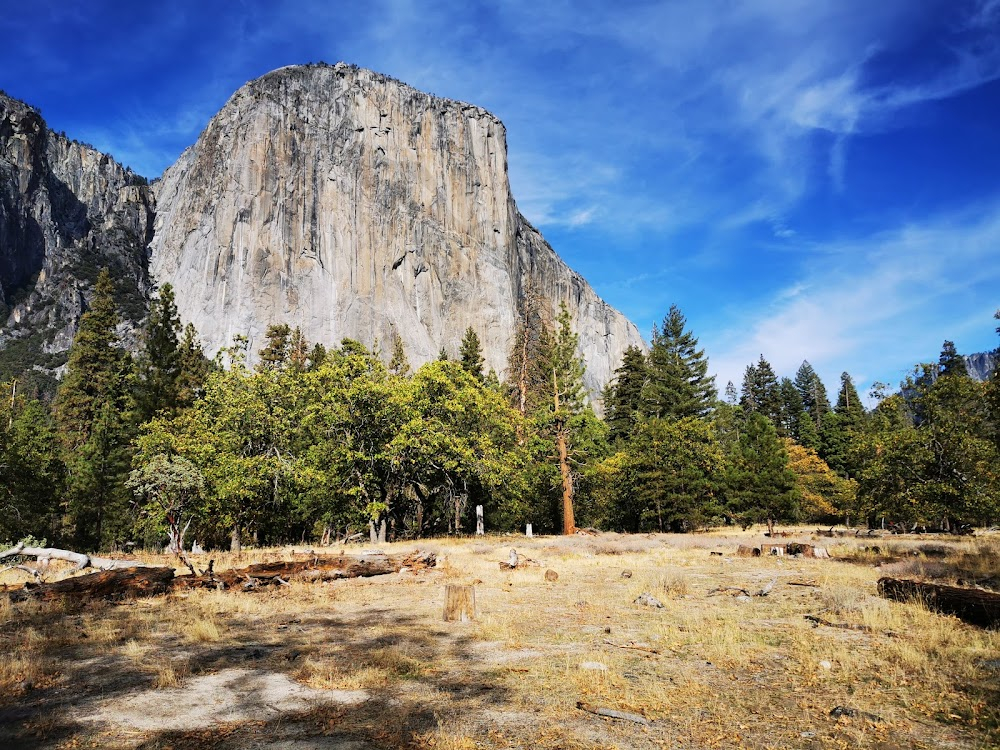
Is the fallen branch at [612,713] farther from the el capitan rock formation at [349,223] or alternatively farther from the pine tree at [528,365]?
the el capitan rock formation at [349,223]

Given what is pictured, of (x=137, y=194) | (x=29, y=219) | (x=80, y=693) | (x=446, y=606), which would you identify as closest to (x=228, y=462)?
(x=446, y=606)

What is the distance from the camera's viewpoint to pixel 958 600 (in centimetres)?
955

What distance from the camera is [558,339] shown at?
1599 inches

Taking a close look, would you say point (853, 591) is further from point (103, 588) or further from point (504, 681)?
point (103, 588)

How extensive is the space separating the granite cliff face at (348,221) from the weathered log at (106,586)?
269ft

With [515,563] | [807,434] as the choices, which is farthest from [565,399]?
[807,434]

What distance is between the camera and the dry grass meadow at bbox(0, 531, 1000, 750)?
17.7ft

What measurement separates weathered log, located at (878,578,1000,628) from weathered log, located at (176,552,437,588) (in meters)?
12.8

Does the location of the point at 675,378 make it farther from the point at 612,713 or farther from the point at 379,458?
the point at 612,713

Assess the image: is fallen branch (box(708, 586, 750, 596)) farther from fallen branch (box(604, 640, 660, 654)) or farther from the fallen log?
the fallen log

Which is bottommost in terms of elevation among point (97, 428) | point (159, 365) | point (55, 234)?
point (97, 428)

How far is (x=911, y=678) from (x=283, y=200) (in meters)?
105

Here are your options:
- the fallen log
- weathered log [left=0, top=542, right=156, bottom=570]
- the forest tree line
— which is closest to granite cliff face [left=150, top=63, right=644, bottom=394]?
the forest tree line

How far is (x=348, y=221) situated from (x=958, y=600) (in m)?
102
